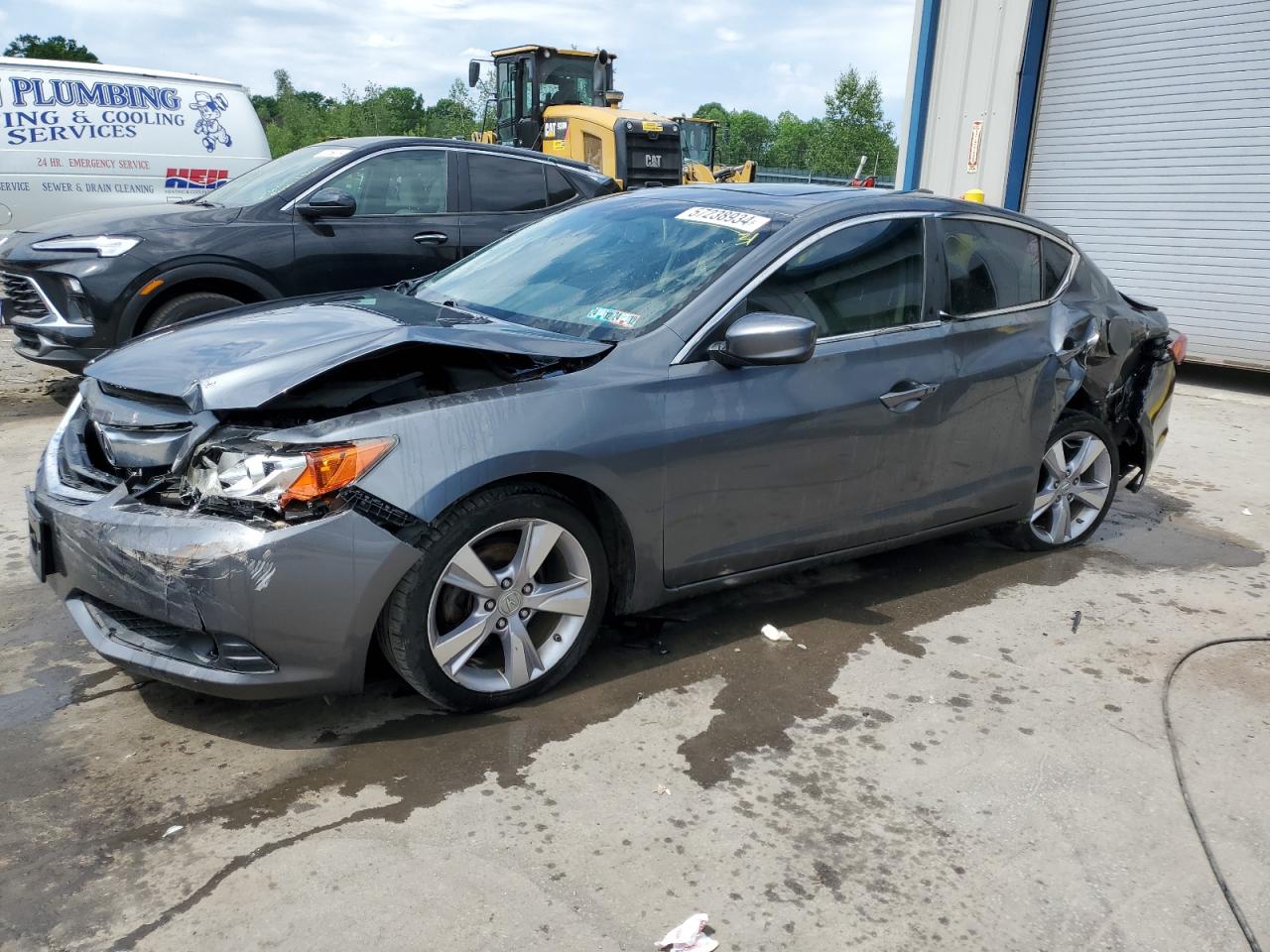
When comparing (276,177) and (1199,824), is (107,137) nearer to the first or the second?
(276,177)

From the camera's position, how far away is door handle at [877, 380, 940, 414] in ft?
13.0

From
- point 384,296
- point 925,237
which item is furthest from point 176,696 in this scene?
point 925,237

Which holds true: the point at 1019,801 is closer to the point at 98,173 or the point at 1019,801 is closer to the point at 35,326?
the point at 35,326

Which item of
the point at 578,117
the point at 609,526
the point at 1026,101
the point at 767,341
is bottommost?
the point at 609,526

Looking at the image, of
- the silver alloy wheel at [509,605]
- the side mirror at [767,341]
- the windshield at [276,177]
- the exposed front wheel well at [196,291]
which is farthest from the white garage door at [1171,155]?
the silver alloy wheel at [509,605]

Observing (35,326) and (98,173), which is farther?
(98,173)

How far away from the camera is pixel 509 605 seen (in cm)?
324

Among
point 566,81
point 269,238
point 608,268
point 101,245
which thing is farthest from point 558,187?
point 566,81

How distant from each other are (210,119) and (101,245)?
4.37 m

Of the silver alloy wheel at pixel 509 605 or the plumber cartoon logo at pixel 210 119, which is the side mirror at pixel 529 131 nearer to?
the plumber cartoon logo at pixel 210 119

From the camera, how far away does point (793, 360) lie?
352cm

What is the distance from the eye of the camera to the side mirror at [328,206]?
6.75 metres

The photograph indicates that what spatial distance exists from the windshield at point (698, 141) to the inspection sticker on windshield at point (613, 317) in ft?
55.5

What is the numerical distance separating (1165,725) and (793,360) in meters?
1.74
